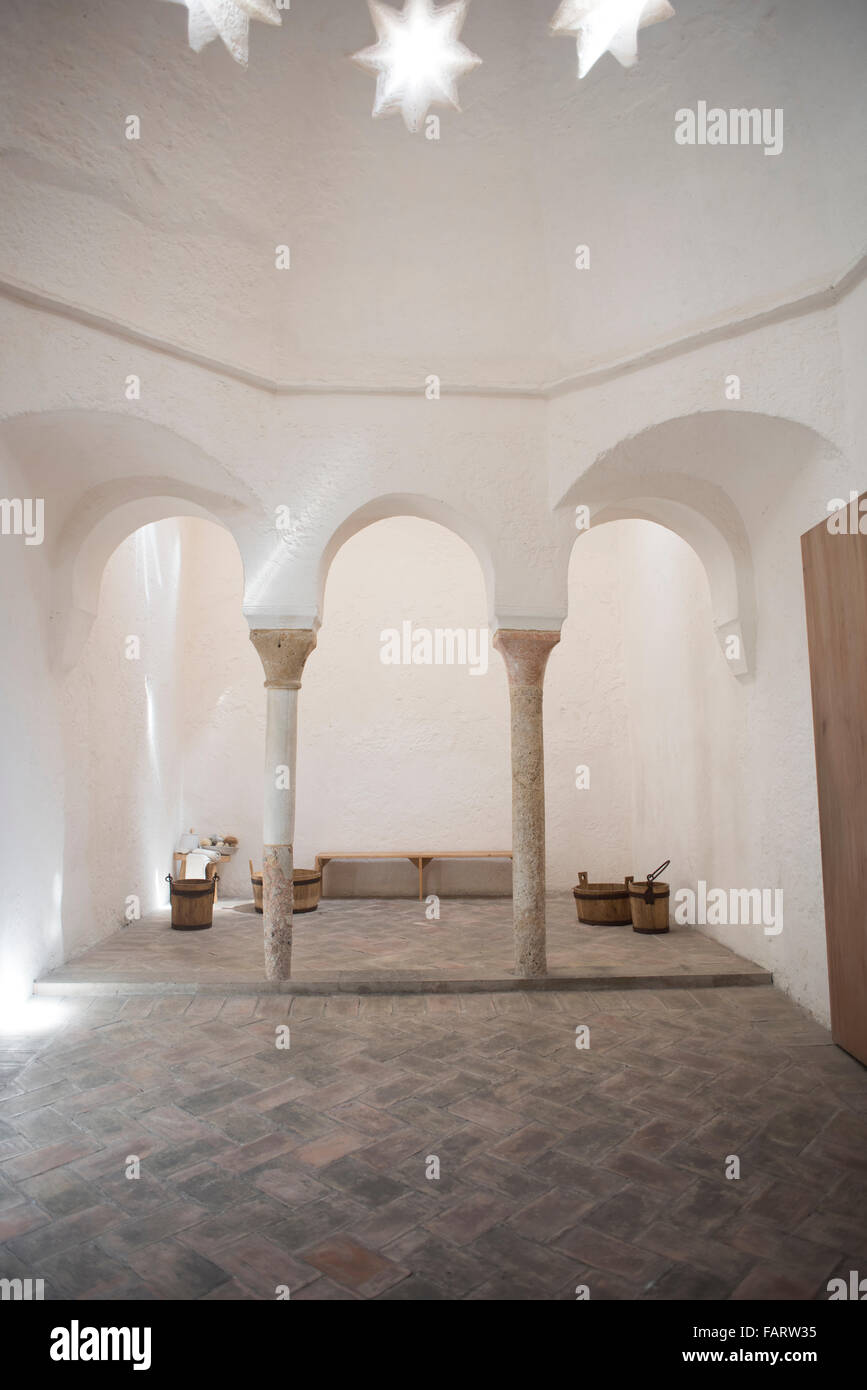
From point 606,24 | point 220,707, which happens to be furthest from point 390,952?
point 606,24

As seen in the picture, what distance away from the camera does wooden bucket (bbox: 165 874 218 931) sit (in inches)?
289

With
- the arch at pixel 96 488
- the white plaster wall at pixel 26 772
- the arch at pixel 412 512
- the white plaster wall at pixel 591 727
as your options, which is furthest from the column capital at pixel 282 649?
the white plaster wall at pixel 591 727

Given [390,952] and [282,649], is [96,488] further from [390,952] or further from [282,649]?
[390,952]

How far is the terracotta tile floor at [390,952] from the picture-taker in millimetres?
5570

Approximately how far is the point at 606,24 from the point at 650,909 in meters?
6.62

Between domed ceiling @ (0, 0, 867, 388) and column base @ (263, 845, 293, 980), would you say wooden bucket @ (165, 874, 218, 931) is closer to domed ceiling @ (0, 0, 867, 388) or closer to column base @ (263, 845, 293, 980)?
column base @ (263, 845, 293, 980)

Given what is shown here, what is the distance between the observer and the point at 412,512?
255 inches

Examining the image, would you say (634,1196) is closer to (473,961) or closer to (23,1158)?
(23,1158)

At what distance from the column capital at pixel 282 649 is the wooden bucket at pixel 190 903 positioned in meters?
2.61

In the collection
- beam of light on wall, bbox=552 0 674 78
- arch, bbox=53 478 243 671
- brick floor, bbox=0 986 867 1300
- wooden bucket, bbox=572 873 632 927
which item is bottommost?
brick floor, bbox=0 986 867 1300

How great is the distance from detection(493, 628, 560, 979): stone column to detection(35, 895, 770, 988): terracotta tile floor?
28cm

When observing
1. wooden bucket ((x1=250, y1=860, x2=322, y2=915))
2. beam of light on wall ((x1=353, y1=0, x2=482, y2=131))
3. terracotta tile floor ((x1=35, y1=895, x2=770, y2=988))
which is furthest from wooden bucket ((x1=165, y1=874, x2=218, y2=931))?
beam of light on wall ((x1=353, y1=0, x2=482, y2=131))
